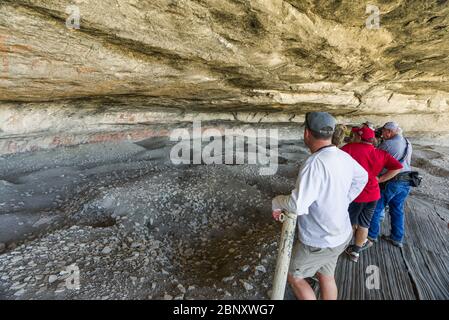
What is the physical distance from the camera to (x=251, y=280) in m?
3.38

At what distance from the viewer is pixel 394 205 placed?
4184 mm

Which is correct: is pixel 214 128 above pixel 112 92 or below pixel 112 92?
below

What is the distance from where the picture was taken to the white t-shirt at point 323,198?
6.92ft

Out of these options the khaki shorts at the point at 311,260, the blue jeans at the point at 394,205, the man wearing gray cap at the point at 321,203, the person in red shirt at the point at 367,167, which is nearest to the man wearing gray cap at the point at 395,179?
the blue jeans at the point at 394,205

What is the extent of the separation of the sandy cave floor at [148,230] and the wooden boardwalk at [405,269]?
22 mm

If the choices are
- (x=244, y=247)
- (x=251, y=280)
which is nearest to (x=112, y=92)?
(x=244, y=247)

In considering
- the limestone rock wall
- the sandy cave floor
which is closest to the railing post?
the sandy cave floor

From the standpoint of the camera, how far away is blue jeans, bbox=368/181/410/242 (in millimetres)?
4031

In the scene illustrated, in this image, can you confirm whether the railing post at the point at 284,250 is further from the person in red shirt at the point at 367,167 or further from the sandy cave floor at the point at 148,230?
the person in red shirt at the point at 367,167

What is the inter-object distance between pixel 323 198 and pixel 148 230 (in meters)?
3.84

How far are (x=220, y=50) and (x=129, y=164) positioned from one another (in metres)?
4.93

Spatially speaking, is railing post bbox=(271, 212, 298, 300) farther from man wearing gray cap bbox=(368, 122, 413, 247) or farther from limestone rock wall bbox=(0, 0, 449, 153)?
limestone rock wall bbox=(0, 0, 449, 153)

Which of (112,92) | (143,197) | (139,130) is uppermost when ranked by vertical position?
(112,92)

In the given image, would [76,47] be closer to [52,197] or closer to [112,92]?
[112,92]
